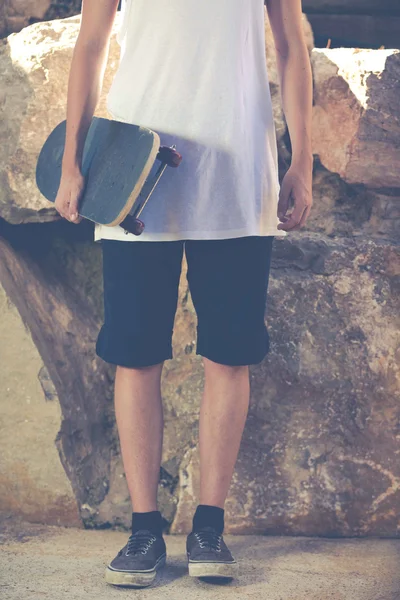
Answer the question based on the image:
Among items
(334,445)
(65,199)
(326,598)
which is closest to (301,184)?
(65,199)

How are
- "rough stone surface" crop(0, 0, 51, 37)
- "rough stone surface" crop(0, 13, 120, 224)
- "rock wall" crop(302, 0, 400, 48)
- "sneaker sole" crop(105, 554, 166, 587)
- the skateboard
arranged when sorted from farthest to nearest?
"rock wall" crop(302, 0, 400, 48), "rough stone surface" crop(0, 0, 51, 37), "rough stone surface" crop(0, 13, 120, 224), "sneaker sole" crop(105, 554, 166, 587), the skateboard

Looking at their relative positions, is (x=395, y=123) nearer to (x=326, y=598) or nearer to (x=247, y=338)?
(x=247, y=338)

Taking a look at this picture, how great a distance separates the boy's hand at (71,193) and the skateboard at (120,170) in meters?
0.01

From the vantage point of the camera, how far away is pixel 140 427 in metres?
2.19

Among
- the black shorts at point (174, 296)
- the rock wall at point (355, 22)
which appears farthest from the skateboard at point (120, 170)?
the rock wall at point (355, 22)

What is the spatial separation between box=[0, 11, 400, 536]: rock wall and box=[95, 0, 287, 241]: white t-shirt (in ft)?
1.94

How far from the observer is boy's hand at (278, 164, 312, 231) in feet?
7.12

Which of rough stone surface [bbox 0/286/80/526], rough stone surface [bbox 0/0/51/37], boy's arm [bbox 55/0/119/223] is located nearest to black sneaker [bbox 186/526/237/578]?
rough stone surface [bbox 0/286/80/526]

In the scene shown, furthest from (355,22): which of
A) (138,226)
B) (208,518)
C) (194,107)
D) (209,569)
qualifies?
(209,569)

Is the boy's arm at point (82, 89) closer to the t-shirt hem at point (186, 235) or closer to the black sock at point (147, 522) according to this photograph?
the t-shirt hem at point (186, 235)

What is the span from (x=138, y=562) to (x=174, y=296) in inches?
24.1

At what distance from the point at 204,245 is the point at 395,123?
888 millimetres

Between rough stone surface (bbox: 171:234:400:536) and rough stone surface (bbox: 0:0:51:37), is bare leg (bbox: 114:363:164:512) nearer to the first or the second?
rough stone surface (bbox: 171:234:400:536)

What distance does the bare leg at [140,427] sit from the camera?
2.18 m
